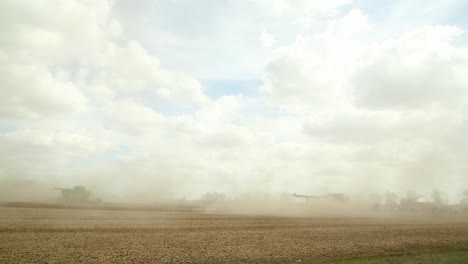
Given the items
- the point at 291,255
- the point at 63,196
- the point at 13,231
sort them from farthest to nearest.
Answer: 1. the point at 63,196
2. the point at 13,231
3. the point at 291,255

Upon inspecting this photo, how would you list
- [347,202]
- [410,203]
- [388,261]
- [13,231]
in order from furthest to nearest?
[410,203] → [347,202] → [13,231] → [388,261]

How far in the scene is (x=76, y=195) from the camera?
448 ft

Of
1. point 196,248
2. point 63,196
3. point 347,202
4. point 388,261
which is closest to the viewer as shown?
point 388,261

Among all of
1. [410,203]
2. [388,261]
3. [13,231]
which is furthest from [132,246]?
[410,203]

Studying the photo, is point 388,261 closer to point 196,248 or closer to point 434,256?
Result: point 434,256

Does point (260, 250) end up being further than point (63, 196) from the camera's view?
No

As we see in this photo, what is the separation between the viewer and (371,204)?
516 feet

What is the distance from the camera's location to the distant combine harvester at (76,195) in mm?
134000

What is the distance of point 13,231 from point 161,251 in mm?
18638

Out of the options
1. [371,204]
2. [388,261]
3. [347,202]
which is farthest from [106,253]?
[371,204]

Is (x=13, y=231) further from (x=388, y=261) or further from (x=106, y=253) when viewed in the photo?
(x=388, y=261)

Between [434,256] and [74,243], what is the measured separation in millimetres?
28278

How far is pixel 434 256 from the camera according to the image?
83.3 ft

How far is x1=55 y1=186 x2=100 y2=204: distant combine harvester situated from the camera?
13400 cm
